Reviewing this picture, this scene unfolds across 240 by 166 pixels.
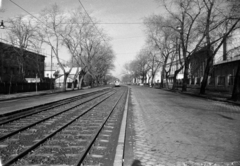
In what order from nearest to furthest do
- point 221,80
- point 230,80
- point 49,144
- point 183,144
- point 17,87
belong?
point 183,144, point 49,144, point 17,87, point 230,80, point 221,80

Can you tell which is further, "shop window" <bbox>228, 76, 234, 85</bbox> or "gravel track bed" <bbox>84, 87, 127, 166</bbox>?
"shop window" <bbox>228, 76, 234, 85</bbox>

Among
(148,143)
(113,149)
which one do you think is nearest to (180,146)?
(148,143)

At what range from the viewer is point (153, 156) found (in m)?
4.81

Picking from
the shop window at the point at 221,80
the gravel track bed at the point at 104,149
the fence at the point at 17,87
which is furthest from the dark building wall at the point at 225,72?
the gravel track bed at the point at 104,149

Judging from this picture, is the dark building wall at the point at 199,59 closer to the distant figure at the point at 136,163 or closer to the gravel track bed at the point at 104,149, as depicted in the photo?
the gravel track bed at the point at 104,149

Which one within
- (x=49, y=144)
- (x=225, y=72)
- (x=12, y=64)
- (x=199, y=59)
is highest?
(x=199, y=59)

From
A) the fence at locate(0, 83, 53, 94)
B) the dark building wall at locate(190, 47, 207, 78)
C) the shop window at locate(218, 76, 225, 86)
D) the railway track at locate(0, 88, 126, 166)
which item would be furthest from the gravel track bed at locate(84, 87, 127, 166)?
the shop window at locate(218, 76, 225, 86)

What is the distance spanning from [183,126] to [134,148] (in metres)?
3.28

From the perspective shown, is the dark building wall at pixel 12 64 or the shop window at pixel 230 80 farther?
the dark building wall at pixel 12 64

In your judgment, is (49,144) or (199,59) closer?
(49,144)

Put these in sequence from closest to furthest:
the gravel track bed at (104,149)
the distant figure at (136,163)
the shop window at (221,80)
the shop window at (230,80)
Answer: the distant figure at (136,163) → the gravel track bed at (104,149) → the shop window at (230,80) → the shop window at (221,80)

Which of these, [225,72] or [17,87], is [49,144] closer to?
[17,87]

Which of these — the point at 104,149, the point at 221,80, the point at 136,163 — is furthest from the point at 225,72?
the point at 136,163

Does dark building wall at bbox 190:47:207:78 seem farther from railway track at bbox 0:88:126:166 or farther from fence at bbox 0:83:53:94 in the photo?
railway track at bbox 0:88:126:166
